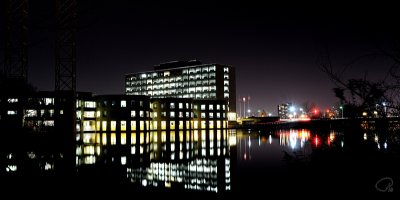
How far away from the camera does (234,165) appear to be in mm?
29641

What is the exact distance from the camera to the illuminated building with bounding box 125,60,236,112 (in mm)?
147000

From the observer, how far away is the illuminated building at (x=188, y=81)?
5787 inches

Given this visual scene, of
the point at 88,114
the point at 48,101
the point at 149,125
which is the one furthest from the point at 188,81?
the point at 48,101

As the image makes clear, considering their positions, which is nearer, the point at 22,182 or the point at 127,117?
the point at 22,182

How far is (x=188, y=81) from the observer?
502 ft

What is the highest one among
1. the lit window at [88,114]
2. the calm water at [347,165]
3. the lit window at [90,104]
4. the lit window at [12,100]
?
the lit window at [12,100]

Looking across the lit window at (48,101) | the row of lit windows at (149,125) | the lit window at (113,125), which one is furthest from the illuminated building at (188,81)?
the lit window at (48,101)

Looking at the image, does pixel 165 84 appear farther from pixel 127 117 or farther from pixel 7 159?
pixel 7 159

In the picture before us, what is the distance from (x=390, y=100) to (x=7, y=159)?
33.5m

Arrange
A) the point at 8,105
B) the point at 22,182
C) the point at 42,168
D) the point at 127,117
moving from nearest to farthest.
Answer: the point at 22,182 → the point at 42,168 → the point at 8,105 → the point at 127,117

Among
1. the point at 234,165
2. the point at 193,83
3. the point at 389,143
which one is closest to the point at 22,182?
the point at 234,165

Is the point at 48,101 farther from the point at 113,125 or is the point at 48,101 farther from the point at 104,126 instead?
the point at 113,125

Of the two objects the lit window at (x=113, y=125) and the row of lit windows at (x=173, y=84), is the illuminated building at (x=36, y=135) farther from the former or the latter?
the row of lit windows at (x=173, y=84)

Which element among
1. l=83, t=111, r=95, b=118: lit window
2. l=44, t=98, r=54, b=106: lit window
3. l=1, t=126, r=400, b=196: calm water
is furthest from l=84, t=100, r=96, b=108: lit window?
l=1, t=126, r=400, b=196: calm water
